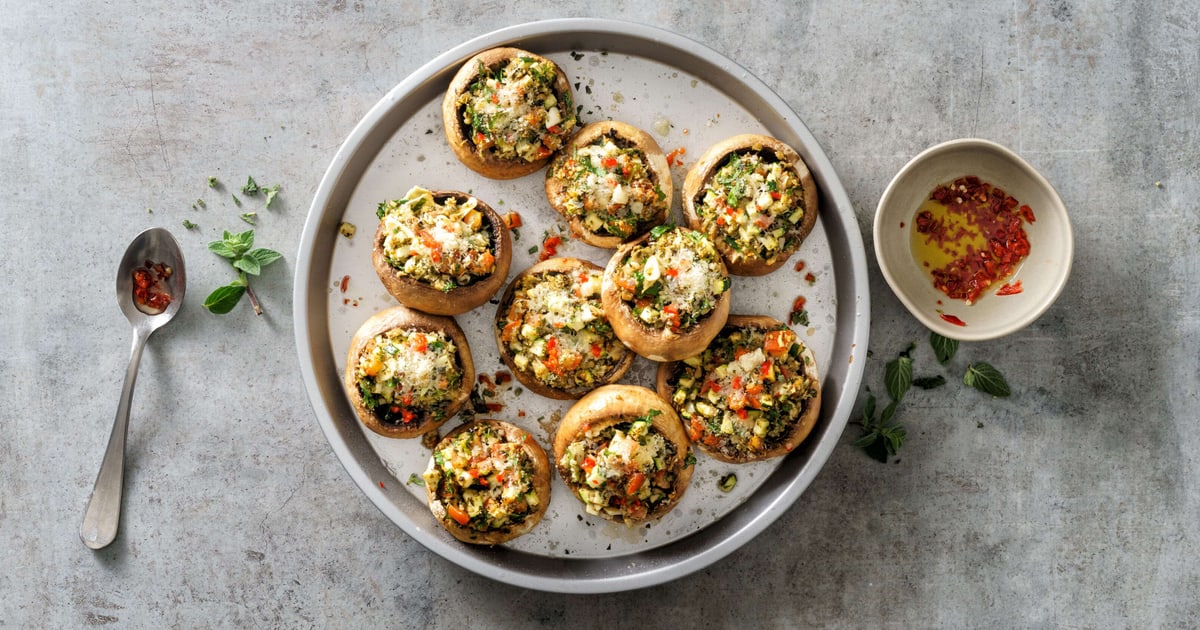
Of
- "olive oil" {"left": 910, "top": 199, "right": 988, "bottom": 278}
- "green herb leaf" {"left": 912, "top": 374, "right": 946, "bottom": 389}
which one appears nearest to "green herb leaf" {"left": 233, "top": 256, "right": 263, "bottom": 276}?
"olive oil" {"left": 910, "top": 199, "right": 988, "bottom": 278}

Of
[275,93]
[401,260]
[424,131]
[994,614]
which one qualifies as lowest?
[994,614]

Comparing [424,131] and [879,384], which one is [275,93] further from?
[879,384]

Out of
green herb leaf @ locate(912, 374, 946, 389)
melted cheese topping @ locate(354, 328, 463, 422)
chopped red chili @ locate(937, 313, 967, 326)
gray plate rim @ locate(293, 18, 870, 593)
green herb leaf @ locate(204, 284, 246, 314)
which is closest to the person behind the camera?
melted cheese topping @ locate(354, 328, 463, 422)

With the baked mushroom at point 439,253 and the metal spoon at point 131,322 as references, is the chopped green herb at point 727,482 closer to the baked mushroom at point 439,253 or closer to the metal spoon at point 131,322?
the baked mushroom at point 439,253

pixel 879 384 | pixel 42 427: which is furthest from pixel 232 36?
pixel 879 384

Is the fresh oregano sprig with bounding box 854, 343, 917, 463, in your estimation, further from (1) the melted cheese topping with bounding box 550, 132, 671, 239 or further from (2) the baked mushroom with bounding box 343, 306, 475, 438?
(2) the baked mushroom with bounding box 343, 306, 475, 438

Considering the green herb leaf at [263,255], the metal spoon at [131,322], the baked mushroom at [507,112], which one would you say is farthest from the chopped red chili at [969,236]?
the metal spoon at [131,322]
